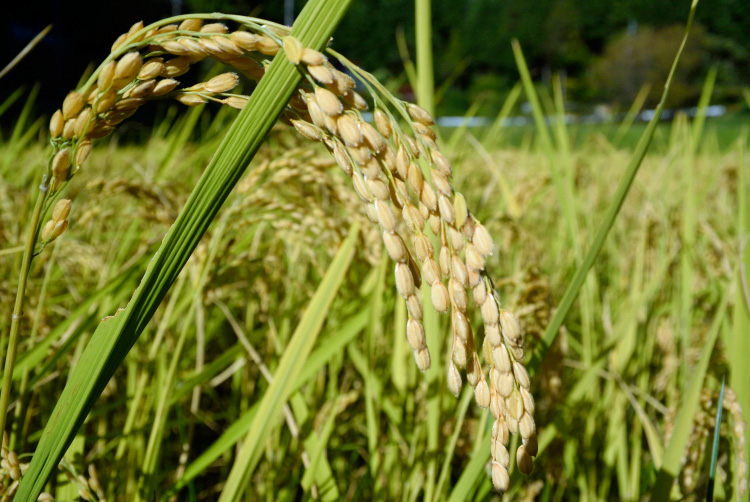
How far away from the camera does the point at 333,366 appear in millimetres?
815

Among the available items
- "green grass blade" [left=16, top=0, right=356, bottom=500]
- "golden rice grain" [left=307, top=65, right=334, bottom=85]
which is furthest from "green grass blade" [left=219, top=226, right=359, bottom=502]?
"golden rice grain" [left=307, top=65, right=334, bottom=85]

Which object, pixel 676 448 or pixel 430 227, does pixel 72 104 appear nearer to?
pixel 430 227

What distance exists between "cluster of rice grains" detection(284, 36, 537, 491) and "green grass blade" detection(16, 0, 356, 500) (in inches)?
0.6

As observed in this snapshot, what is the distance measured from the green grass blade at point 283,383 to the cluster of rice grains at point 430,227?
22 centimetres

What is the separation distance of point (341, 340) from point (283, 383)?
0.13 m

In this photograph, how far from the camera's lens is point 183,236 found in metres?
0.25

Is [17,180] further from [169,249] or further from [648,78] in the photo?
[648,78]

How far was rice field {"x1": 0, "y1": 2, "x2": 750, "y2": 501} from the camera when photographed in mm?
252

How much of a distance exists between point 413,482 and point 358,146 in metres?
0.45

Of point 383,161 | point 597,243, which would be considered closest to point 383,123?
point 383,161

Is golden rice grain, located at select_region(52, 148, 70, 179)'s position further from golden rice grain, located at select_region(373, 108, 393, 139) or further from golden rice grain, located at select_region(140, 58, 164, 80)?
golden rice grain, located at select_region(373, 108, 393, 139)

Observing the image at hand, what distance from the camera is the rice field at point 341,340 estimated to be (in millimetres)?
252

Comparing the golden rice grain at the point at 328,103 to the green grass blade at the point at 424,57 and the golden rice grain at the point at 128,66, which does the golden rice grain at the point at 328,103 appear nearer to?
the golden rice grain at the point at 128,66

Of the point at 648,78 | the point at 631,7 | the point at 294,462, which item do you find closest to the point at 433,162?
the point at 294,462
